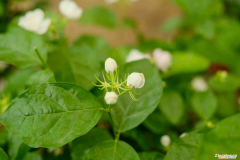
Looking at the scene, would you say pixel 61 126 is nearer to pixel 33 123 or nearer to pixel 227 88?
pixel 33 123

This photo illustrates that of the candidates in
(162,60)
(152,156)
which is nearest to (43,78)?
(152,156)

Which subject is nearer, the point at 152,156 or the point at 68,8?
the point at 152,156

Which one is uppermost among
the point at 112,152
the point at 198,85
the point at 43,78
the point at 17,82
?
the point at 43,78

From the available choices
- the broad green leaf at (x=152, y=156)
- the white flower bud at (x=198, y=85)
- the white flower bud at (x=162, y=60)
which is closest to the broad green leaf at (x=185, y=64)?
the white flower bud at (x=162, y=60)

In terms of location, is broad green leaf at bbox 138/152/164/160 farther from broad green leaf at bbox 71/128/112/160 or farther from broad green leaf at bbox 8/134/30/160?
broad green leaf at bbox 8/134/30/160

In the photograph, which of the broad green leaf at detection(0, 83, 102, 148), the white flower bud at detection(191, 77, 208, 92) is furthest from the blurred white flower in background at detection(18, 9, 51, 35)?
the white flower bud at detection(191, 77, 208, 92)

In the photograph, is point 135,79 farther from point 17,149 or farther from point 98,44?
point 98,44
